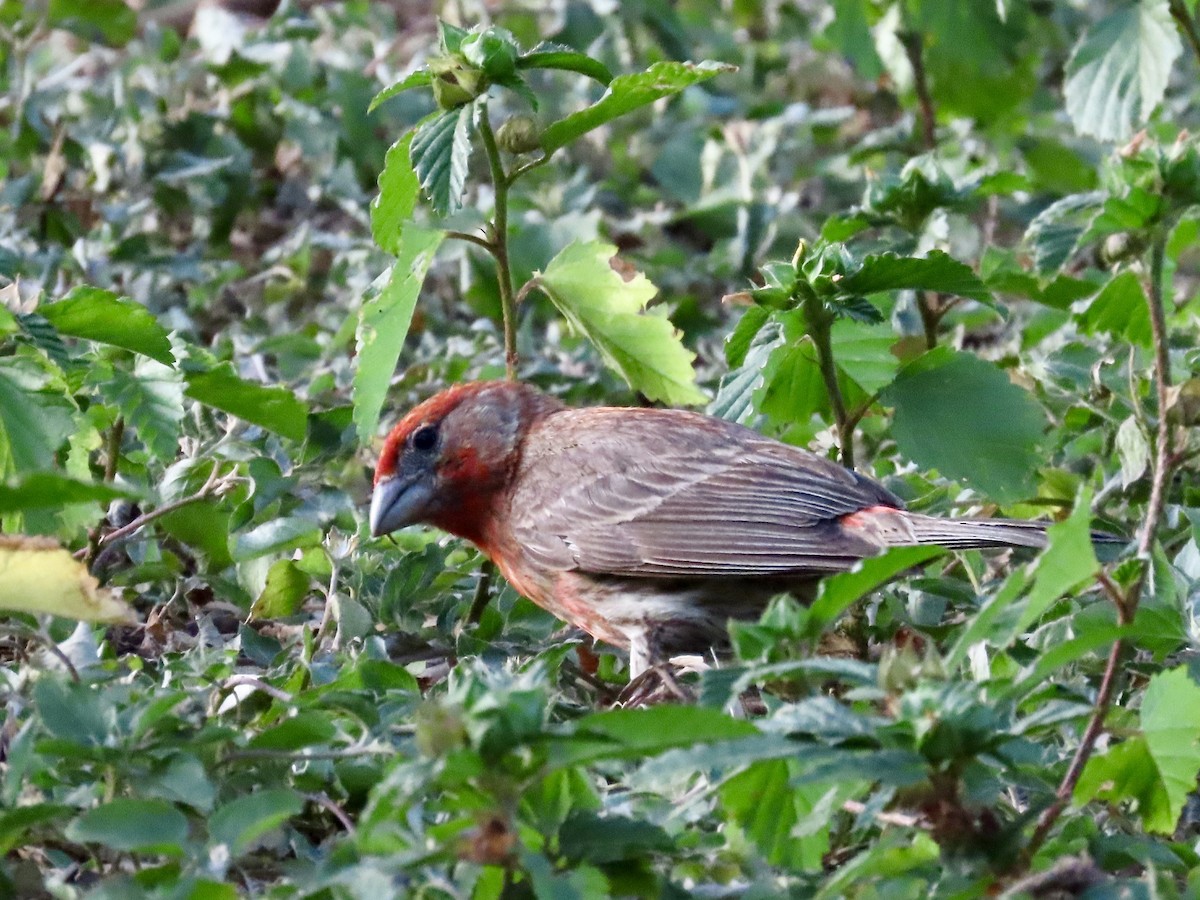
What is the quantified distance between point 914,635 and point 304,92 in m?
4.23

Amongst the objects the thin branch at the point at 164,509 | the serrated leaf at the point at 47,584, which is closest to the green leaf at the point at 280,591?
the thin branch at the point at 164,509

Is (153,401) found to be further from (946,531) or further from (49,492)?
(946,531)

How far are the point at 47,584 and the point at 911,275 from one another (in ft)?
6.93

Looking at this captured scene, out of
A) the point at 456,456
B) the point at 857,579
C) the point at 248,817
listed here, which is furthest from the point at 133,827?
the point at 456,456

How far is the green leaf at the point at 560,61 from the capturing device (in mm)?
3975

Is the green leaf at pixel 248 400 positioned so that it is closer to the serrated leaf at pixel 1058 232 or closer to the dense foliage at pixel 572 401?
the dense foliage at pixel 572 401

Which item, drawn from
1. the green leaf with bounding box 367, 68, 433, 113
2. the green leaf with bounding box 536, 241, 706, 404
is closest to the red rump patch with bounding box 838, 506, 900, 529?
the green leaf with bounding box 536, 241, 706, 404

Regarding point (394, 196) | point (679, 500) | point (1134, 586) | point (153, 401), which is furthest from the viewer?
point (679, 500)

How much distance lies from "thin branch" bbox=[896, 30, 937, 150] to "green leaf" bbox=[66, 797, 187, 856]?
4.96m

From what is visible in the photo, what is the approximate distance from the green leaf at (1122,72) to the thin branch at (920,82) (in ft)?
3.89

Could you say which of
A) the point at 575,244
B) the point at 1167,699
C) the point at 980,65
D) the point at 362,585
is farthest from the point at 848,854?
the point at 980,65

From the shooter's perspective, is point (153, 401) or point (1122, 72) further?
point (1122, 72)

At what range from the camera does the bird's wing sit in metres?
4.40

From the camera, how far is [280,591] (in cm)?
428
